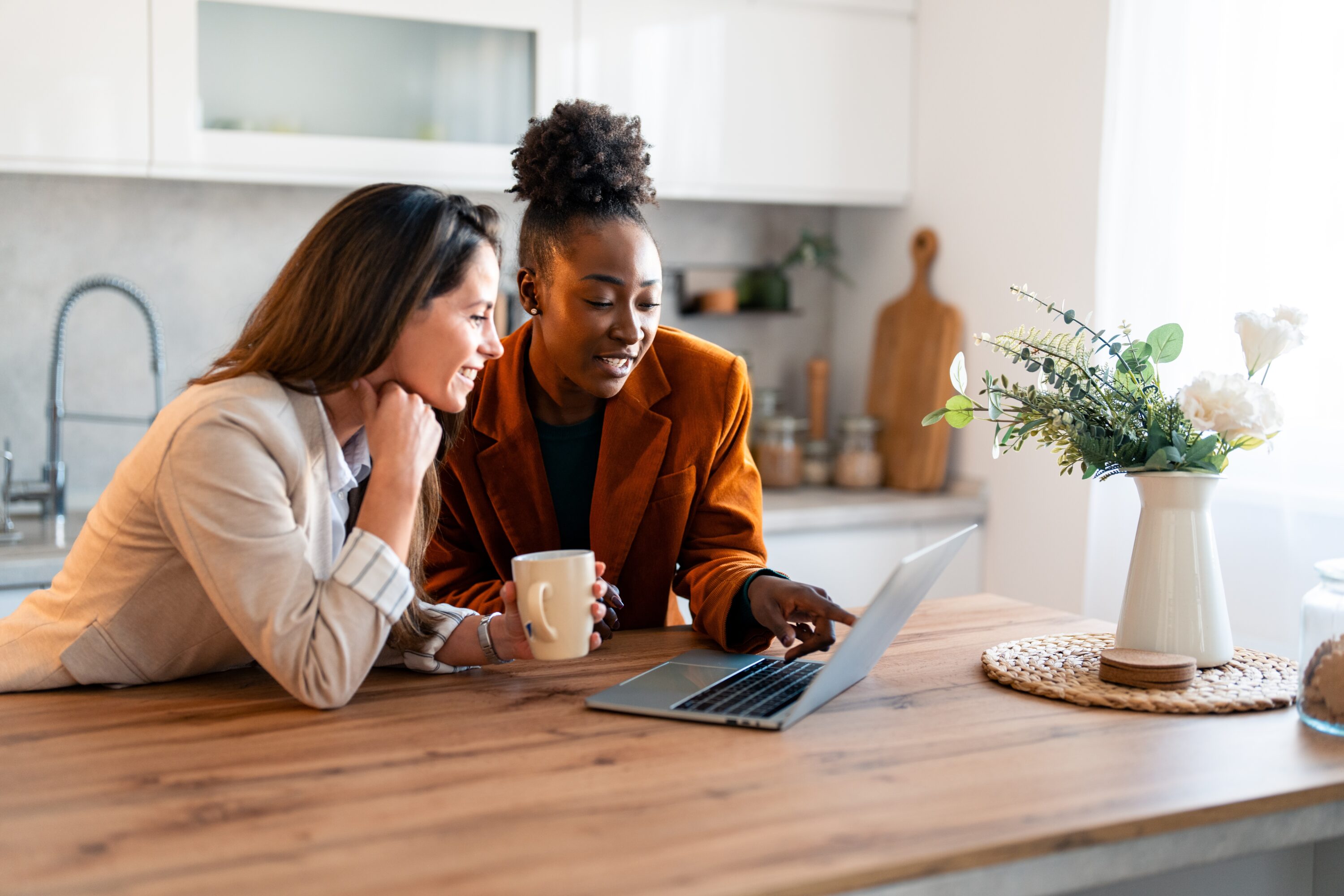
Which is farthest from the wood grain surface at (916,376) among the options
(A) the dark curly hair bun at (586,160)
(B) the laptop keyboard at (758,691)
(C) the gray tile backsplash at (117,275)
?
(B) the laptop keyboard at (758,691)

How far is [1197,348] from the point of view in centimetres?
245

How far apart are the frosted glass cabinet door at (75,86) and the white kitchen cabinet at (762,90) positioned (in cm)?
97

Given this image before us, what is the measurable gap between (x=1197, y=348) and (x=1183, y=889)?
1.55m

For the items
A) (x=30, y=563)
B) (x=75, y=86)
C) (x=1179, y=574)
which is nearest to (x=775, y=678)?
(x=1179, y=574)

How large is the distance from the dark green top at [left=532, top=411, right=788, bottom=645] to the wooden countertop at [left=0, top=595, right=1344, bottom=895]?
1.60 ft

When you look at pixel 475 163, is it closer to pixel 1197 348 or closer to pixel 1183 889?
pixel 1197 348

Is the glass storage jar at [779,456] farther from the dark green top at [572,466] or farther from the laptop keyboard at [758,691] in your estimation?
the laptop keyboard at [758,691]

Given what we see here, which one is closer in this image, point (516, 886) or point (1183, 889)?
point (516, 886)

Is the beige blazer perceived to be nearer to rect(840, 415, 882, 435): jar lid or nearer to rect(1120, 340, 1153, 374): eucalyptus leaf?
rect(1120, 340, 1153, 374): eucalyptus leaf

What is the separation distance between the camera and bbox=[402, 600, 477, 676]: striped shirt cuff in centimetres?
126

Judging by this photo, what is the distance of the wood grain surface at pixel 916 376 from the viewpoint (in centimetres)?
311

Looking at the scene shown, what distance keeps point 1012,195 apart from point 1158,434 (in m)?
1.78

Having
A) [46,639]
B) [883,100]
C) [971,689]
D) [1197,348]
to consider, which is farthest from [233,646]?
[883,100]

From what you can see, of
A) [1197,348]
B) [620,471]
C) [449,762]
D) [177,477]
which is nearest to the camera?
[449,762]
